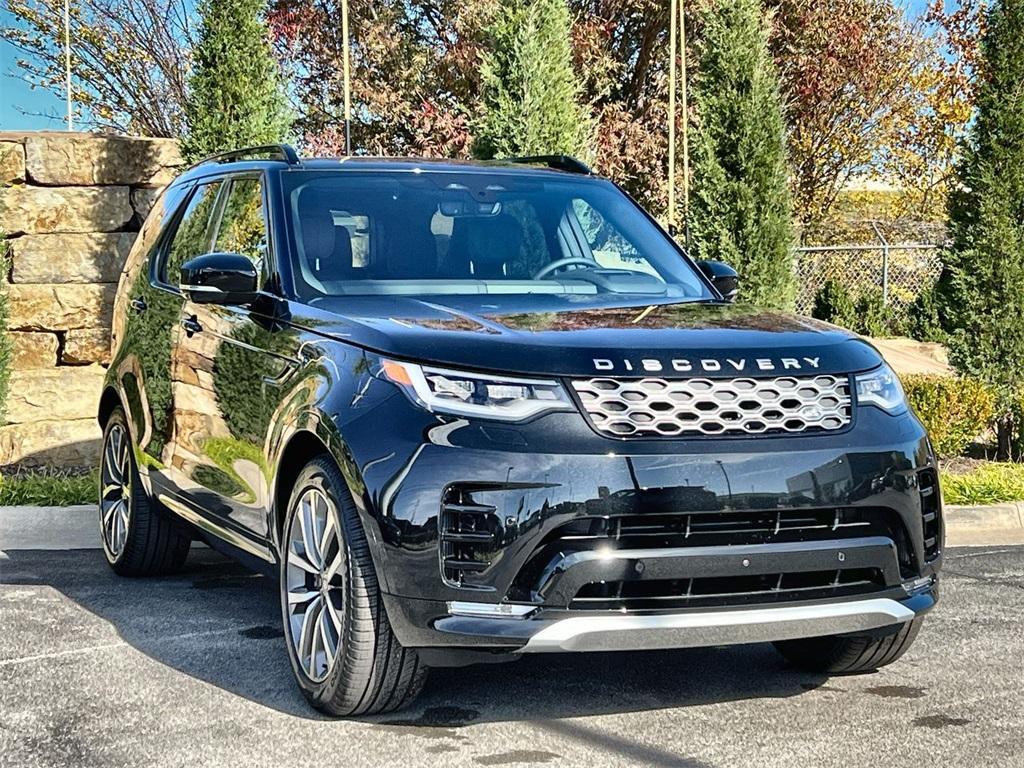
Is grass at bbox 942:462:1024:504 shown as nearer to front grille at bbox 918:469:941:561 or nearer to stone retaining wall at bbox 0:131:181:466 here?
front grille at bbox 918:469:941:561

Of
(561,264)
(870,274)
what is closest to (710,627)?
(561,264)

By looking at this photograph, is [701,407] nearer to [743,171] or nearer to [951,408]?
[951,408]

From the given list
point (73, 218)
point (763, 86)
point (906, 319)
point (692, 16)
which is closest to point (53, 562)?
point (73, 218)

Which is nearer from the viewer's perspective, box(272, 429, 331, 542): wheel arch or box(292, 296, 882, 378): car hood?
box(292, 296, 882, 378): car hood

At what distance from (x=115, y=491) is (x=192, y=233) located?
1462mm

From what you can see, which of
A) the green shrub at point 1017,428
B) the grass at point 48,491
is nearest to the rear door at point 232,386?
the grass at point 48,491

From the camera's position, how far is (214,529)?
5672mm

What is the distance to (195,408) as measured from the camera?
19.0 ft

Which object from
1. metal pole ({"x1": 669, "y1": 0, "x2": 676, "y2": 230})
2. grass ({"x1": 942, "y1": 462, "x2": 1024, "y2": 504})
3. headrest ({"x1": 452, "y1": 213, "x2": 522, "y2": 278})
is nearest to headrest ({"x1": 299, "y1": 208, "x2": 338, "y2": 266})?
headrest ({"x1": 452, "y1": 213, "x2": 522, "y2": 278})

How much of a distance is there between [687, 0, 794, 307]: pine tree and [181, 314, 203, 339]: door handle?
765cm

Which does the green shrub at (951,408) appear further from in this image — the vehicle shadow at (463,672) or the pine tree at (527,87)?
the vehicle shadow at (463,672)

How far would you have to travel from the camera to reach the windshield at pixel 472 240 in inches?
Answer: 209

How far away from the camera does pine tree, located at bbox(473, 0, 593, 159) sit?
45.1 ft

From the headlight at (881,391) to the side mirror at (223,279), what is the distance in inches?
84.6
